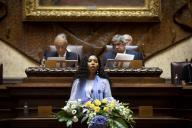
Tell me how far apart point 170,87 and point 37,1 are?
151 inches

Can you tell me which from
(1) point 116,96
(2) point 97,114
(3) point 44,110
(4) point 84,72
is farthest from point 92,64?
(2) point 97,114

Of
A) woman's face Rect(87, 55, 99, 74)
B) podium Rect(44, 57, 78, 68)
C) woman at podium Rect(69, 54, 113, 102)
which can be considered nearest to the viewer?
woman at podium Rect(69, 54, 113, 102)

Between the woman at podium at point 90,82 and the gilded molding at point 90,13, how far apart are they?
345cm

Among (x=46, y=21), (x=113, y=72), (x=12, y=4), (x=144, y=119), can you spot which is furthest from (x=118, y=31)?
(x=144, y=119)

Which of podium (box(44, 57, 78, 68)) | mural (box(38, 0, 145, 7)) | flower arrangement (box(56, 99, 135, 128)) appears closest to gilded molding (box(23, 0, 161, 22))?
mural (box(38, 0, 145, 7))

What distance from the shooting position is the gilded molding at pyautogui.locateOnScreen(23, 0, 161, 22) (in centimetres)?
966

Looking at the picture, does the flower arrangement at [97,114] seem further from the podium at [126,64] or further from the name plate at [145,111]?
the podium at [126,64]

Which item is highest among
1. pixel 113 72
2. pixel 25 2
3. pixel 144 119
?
pixel 25 2

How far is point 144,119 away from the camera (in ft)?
21.4

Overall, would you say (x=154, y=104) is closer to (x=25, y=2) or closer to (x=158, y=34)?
(x=158, y=34)

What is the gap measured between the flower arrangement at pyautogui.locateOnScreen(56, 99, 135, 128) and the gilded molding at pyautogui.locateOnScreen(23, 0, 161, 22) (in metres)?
4.82

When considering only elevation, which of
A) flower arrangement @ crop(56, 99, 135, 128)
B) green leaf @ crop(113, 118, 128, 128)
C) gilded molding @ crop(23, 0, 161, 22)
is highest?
gilded molding @ crop(23, 0, 161, 22)

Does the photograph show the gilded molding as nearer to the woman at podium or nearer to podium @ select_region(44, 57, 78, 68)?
podium @ select_region(44, 57, 78, 68)

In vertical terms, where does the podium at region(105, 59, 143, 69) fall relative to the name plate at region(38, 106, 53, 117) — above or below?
above
